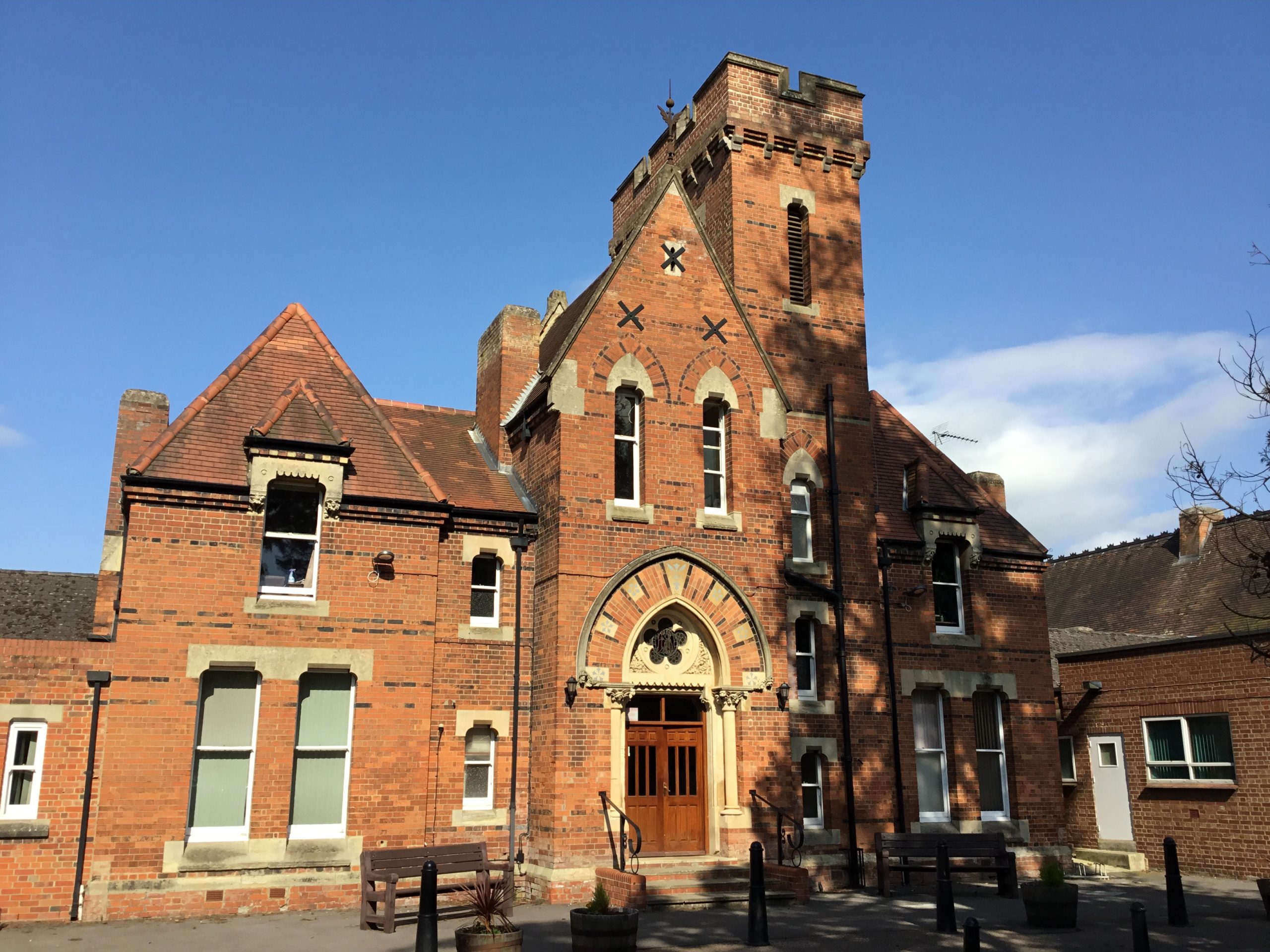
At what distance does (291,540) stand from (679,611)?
6.69 metres

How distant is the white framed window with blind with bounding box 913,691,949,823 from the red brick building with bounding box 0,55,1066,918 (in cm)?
6

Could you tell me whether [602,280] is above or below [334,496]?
above

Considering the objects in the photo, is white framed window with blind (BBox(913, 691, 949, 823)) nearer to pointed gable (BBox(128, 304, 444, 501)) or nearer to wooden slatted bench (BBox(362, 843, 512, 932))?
wooden slatted bench (BBox(362, 843, 512, 932))

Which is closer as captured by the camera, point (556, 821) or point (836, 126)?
point (556, 821)

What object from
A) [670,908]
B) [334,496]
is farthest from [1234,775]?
[334,496]

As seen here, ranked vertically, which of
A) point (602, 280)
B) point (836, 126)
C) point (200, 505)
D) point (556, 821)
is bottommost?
point (556, 821)

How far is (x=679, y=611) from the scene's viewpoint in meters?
18.3

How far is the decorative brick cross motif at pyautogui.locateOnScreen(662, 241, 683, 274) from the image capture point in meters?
19.5

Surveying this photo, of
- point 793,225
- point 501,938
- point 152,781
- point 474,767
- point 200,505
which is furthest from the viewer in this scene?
point 793,225

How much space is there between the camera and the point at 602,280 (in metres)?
19.3

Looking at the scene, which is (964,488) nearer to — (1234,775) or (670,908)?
(1234,775)

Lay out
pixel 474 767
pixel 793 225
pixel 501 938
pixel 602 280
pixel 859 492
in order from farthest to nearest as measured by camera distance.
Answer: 1. pixel 793 225
2. pixel 859 492
3. pixel 602 280
4. pixel 474 767
5. pixel 501 938

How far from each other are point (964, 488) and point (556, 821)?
12172 mm

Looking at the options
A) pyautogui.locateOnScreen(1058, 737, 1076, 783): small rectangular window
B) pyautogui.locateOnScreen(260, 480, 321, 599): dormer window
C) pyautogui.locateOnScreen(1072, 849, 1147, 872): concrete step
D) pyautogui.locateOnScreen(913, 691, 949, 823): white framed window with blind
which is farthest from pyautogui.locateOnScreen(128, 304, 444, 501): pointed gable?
pyautogui.locateOnScreen(1058, 737, 1076, 783): small rectangular window
